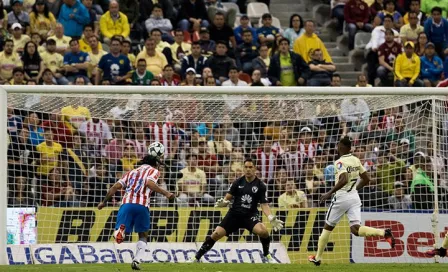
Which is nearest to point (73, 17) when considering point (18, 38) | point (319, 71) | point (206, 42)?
point (18, 38)

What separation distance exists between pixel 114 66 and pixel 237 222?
683 centimetres

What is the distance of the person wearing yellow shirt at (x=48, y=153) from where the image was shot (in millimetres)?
22719

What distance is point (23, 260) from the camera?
22094 mm

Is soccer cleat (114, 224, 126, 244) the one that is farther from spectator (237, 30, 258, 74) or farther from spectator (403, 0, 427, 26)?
spectator (403, 0, 427, 26)

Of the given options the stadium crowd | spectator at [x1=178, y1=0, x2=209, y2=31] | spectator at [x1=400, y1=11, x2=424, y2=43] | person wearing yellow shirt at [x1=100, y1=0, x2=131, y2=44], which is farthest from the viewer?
spectator at [x1=400, y1=11, x2=424, y2=43]

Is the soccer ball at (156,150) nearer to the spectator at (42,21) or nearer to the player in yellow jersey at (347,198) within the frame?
the player in yellow jersey at (347,198)

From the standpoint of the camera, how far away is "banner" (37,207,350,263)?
22.7m

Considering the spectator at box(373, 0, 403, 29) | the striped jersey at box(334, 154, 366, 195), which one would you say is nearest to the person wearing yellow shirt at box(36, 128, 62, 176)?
the striped jersey at box(334, 154, 366, 195)

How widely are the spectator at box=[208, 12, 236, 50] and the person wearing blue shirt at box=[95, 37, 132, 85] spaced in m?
3.00

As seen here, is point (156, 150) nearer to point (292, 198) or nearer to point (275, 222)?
point (275, 222)

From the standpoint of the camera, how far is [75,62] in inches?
1069

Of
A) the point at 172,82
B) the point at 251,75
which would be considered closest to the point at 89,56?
the point at 172,82

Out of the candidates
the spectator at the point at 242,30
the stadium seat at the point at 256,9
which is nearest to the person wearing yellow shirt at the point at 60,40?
the spectator at the point at 242,30

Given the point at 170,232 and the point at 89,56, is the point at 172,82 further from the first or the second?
the point at 170,232
